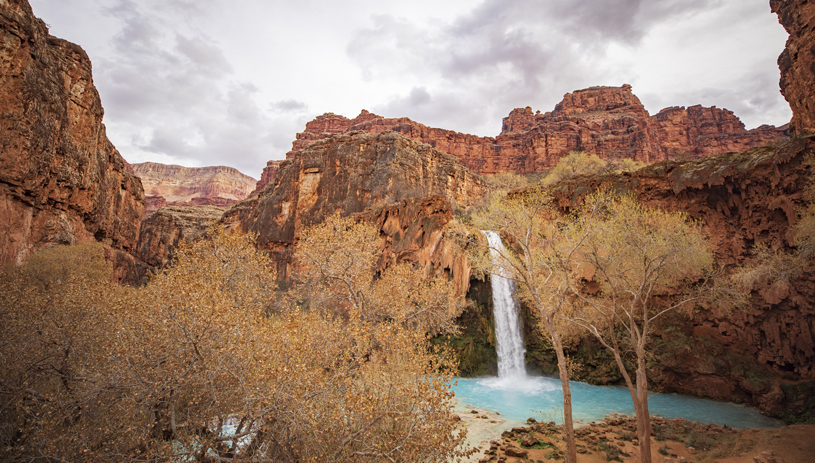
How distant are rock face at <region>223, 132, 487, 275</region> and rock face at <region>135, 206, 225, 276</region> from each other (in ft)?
37.1

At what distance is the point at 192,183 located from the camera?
170 meters

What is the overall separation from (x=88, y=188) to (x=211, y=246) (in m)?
14.8

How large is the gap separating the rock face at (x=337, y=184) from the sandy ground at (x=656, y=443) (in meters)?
39.0

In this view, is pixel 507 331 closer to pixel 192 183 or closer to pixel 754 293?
pixel 754 293

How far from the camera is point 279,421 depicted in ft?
22.4

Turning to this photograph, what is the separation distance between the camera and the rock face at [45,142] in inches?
698

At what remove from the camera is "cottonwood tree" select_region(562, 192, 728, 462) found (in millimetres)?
10685

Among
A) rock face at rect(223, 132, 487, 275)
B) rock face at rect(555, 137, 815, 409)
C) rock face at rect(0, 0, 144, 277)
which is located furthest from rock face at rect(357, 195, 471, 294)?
rock face at rect(0, 0, 144, 277)

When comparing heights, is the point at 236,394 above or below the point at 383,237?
below

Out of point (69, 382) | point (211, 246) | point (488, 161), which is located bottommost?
point (69, 382)

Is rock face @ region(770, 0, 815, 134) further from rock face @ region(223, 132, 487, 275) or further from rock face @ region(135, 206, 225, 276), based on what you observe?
rock face @ region(135, 206, 225, 276)

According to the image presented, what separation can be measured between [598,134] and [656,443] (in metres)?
95.8

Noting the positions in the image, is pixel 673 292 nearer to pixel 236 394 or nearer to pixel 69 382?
pixel 236 394

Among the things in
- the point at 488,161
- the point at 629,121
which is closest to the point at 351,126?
the point at 488,161
